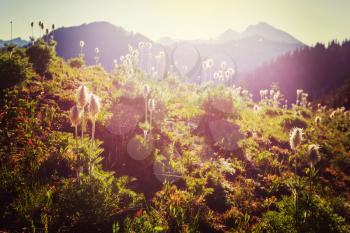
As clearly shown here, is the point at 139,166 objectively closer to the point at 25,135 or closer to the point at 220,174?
the point at 220,174

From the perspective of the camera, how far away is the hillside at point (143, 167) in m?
5.14

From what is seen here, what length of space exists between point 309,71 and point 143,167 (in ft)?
366

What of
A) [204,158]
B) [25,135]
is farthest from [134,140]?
[25,135]

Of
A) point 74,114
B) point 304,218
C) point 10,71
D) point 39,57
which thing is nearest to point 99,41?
point 39,57

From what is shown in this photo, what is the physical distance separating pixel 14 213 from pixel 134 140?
13.5 feet

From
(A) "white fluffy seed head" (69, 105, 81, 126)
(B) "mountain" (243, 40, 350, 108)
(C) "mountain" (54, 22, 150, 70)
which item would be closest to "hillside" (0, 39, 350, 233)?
(A) "white fluffy seed head" (69, 105, 81, 126)

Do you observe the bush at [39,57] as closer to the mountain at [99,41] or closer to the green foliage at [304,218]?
the green foliage at [304,218]

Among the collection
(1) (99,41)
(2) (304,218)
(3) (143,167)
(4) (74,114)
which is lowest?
(2) (304,218)

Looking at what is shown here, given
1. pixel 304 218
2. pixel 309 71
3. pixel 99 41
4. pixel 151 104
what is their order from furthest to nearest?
pixel 99 41 < pixel 309 71 < pixel 151 104 < pixel 304 218

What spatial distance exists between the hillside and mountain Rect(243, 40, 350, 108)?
8776 centimetres

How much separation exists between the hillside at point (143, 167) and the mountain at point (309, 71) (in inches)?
3455

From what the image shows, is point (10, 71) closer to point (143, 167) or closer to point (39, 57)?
point (39, 57)

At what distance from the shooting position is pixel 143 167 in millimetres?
7547

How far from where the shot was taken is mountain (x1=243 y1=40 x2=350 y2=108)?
98.5 m
